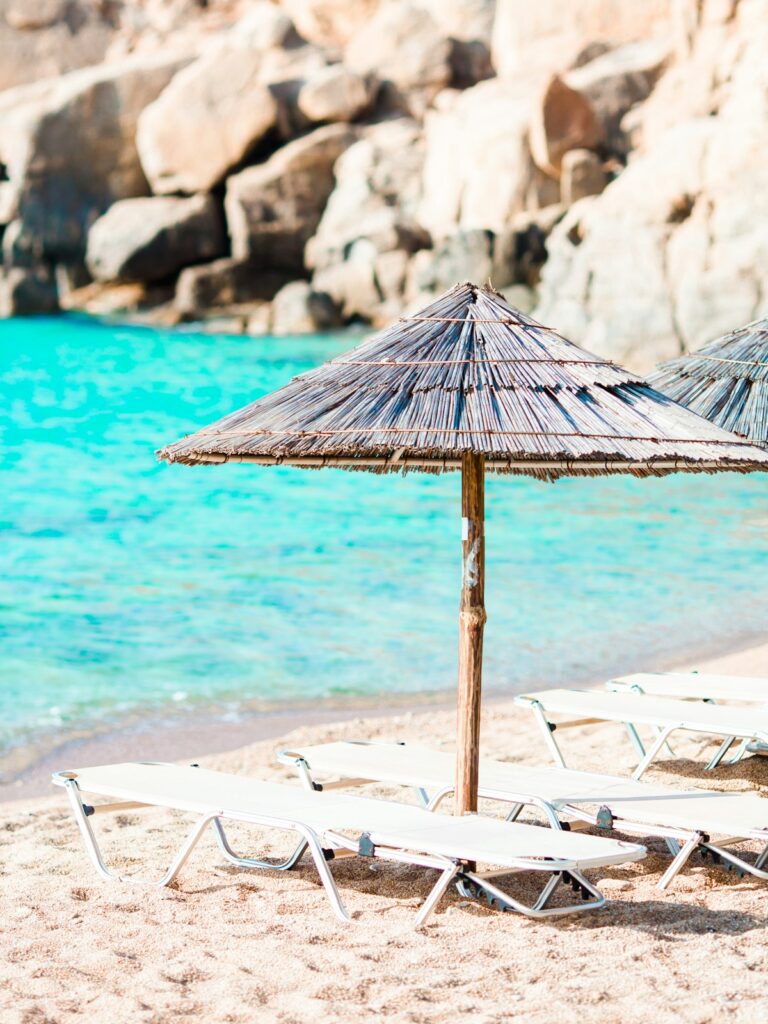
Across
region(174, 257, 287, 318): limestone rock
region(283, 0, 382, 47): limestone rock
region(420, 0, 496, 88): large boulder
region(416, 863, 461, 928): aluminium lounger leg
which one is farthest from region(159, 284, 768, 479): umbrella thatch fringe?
region(283, 0, 382, 47): limestone rock

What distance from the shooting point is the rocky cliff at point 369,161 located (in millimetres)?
27938

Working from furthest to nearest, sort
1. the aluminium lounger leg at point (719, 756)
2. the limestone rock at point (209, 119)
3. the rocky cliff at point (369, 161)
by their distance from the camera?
1. the limestone rock at point (209, 119)
2. the rocky cliff at point (369, 161)
3. the aluminium lounger leg at point (719, 756)

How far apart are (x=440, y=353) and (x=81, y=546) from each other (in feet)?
31.5

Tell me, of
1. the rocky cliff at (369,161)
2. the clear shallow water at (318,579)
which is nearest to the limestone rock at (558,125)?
the rocky cliff at (369,161)

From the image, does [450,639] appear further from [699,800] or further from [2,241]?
[2,241]

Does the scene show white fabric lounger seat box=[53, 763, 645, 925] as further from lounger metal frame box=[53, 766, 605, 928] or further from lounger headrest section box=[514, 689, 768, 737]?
lounger headrest section box=[514, 689, 768, 737]

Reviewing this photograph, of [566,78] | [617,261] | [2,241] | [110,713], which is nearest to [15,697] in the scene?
[110,713]

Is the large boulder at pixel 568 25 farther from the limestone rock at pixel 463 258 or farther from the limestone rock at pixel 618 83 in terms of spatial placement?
the limestone rock at pixel 463 258

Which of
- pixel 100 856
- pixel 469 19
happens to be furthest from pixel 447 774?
pixel 469 19

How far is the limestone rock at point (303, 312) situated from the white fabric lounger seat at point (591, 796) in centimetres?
2761

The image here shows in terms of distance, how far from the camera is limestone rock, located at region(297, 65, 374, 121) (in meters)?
35.8

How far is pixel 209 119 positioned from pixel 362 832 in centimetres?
3389

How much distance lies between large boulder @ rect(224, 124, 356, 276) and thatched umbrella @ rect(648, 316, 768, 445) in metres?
29.7

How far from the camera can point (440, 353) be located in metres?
3.92
